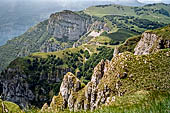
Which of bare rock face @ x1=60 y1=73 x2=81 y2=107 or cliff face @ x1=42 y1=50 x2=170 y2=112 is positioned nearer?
cliff face @ x1=42 y1=50 x2=170 y2=112

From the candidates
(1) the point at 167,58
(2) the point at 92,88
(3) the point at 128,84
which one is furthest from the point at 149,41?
(3) the point at 128,84

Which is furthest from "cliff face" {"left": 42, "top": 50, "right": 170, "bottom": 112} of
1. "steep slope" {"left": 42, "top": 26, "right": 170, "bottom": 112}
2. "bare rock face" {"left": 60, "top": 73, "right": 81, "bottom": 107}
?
"bare rock face" {"left": 60, "top": 73, "right": 81, "bottom": 107}

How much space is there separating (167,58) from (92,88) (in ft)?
75.9

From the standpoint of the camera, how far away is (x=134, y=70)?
3850 cm

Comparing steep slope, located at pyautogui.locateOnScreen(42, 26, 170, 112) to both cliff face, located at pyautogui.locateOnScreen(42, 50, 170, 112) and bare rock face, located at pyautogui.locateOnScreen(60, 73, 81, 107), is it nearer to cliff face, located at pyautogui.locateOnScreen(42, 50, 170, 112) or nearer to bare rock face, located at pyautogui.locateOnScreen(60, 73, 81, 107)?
cliff face, located at pyautogui.locateOnScreen(42, 50, 170, 112)

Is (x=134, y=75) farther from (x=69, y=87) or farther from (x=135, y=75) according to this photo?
(x=69, y=87)

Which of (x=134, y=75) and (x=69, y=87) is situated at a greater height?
(x=134, y=75)

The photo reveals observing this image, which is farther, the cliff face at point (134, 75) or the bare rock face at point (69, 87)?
the bare rock face at point (69, 87)

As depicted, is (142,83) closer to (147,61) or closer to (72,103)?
(147,61)

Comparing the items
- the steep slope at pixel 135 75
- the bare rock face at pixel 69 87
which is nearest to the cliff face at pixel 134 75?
the steep slope at pixel 135 75

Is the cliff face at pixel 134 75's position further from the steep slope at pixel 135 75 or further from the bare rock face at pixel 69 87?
the bare rock face at pixel 69 87

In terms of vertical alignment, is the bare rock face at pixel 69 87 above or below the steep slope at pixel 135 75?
below

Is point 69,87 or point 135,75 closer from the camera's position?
point 135,75

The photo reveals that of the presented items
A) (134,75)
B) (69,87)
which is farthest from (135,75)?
(69,87)
